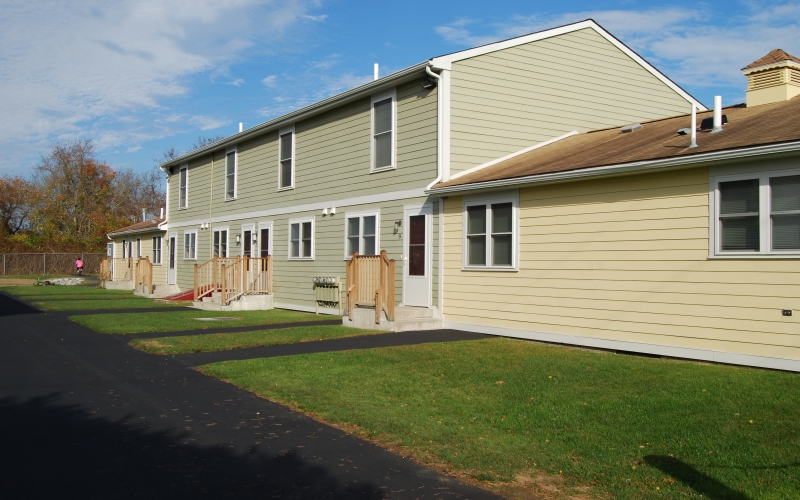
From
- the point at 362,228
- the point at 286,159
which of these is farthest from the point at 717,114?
Result: the point at 286,159

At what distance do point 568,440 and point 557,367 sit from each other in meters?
3.68

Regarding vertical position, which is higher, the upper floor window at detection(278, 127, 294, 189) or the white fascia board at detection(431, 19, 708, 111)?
the white fascia board at detection(431, 19, 708, 111)

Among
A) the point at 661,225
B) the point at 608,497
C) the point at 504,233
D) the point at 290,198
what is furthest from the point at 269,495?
the point at 290,198

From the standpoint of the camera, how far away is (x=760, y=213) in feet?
32.2

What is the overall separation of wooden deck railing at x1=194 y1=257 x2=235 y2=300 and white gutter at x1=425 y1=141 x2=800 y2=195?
32.7 ft

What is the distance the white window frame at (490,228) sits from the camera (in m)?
13.6

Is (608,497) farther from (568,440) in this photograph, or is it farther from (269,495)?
(269,495)

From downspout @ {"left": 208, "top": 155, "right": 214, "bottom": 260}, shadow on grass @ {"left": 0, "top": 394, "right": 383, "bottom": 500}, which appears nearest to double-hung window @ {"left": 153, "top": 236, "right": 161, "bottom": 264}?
downspout @ {"left": 208, "top": 155, "right": 214, "bottom": 260}

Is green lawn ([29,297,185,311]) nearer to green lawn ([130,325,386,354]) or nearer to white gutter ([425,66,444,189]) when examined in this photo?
green lawn ([130,325,386,354])

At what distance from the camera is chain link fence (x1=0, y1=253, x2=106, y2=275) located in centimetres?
5206

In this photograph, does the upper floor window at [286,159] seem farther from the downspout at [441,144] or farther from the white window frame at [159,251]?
the white window frame at [159,251]

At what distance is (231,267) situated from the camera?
Answer: 70.9 ft

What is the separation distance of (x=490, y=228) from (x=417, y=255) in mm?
2357

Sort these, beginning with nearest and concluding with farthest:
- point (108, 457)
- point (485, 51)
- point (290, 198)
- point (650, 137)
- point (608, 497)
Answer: point (608, 497)
point (108, 457)
point (650, 137)
point (485, 51)
point (290, 198)
